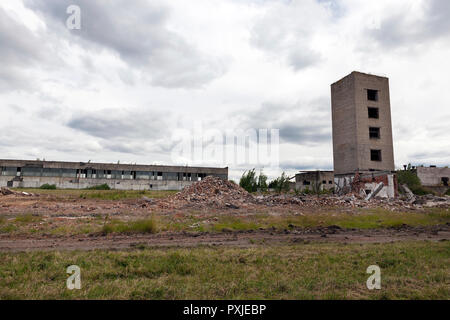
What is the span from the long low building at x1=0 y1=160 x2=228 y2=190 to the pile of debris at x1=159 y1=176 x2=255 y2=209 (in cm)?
2663

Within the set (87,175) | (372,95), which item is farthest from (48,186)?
(372,95)

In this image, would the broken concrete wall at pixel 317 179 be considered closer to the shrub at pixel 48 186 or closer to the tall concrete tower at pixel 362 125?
the tall concrete tower at pixel 362 125

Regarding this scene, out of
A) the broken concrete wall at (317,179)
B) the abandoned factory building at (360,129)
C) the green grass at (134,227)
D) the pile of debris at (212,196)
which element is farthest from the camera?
the broken concrete wall at (317,179)

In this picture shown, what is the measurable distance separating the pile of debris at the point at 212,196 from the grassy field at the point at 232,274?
12.3m

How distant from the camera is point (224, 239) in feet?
31.7

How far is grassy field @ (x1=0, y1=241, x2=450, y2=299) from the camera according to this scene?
4.44 metres

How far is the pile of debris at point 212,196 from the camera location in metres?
20.0

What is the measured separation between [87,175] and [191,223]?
44059 millimetres

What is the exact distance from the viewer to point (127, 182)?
1976 inches

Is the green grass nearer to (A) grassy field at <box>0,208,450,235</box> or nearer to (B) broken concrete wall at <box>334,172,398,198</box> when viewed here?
(A) grassy field at <box>0,208,450,235</box>

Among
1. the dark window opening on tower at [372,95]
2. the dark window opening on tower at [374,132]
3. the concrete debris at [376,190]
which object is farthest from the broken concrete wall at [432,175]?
the concrete debris at [376,190]

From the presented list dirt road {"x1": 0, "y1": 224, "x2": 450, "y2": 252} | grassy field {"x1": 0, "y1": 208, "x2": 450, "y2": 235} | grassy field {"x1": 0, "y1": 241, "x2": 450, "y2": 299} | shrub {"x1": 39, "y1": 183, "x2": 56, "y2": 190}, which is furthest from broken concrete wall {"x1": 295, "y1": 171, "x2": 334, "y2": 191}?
grassy field {"x1": 0, "y1": 241, "x2": 450, "y2": 299}

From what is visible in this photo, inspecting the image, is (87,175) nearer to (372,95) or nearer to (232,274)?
(372,95)
